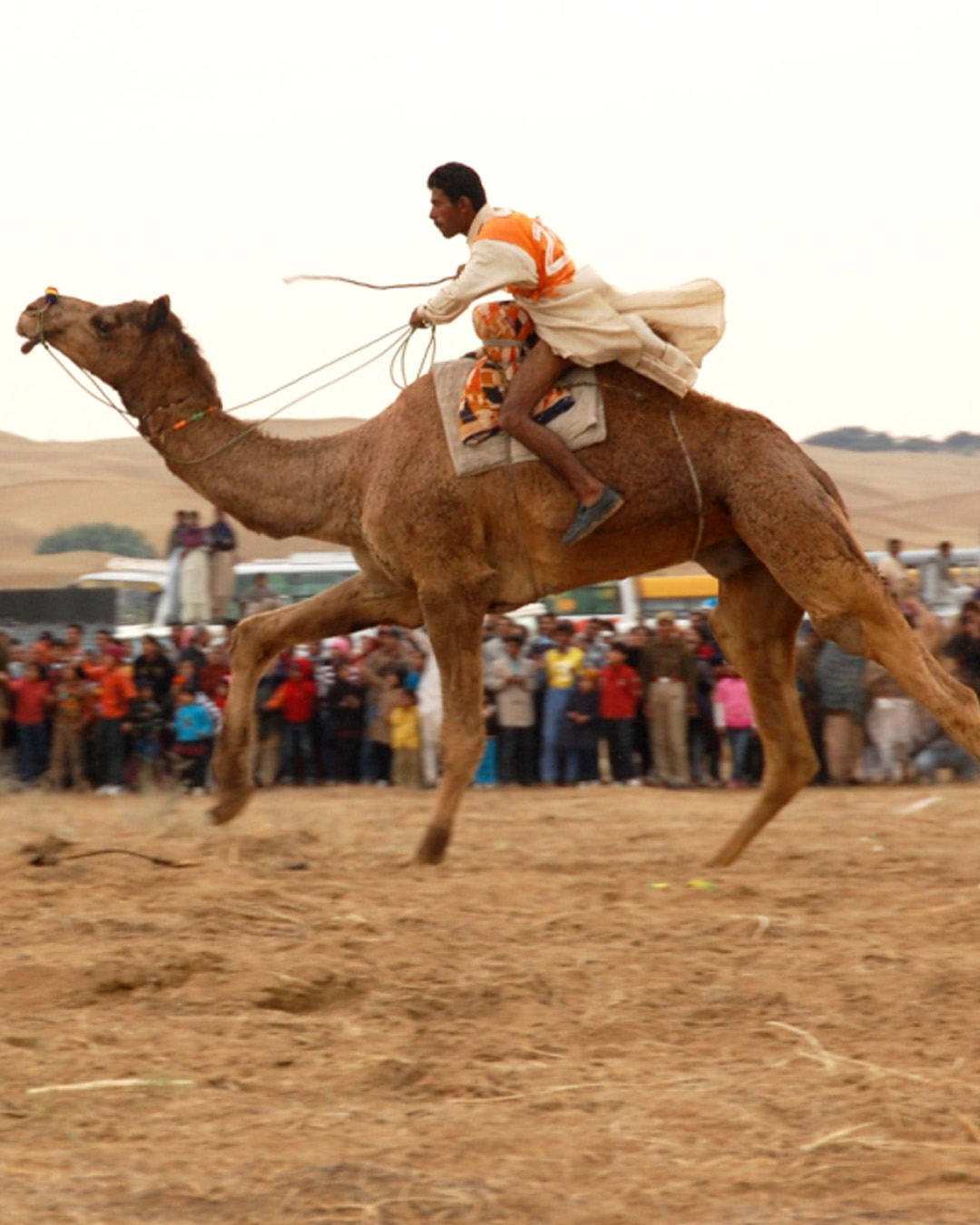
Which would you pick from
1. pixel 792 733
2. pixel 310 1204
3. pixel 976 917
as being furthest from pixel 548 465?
pixel 310 1204

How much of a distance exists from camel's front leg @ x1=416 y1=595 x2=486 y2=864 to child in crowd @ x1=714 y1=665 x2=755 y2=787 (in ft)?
26.2

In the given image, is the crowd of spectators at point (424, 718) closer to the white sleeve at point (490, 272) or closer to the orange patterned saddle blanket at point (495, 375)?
the orange patterned saddle blanket at point (495, 375)

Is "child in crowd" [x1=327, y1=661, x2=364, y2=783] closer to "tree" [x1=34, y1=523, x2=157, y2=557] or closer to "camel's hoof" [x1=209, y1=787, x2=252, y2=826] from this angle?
"camel's hoof" [x1=209, y1=787, x2=252, y2=826]

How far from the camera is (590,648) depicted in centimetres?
1723

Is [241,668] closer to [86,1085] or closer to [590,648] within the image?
[86,1085]

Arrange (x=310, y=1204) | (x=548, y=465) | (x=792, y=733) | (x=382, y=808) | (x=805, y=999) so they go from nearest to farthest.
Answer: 1. (x=310, y=1204)
2. (x=805, y=999)
3. (x=548, y=465)
4. (x=792, y=733)
5. (x=382, y=808)

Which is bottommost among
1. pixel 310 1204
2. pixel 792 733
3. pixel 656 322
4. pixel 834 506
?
pixel 310 1204

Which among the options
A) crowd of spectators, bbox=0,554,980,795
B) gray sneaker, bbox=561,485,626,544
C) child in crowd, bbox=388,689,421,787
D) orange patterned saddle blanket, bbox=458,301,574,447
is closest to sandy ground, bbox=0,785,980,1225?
gray sneaker, bbox=561,485,626,544

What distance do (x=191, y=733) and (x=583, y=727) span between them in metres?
3.43

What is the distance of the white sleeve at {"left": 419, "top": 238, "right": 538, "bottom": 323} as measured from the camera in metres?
8.17

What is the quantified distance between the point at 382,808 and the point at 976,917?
7354 mm

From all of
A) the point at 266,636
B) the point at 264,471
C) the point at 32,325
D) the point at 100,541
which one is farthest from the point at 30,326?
the point at 100,541

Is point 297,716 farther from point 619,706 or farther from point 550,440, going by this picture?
point 550,440

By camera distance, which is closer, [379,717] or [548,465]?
[548,465]
